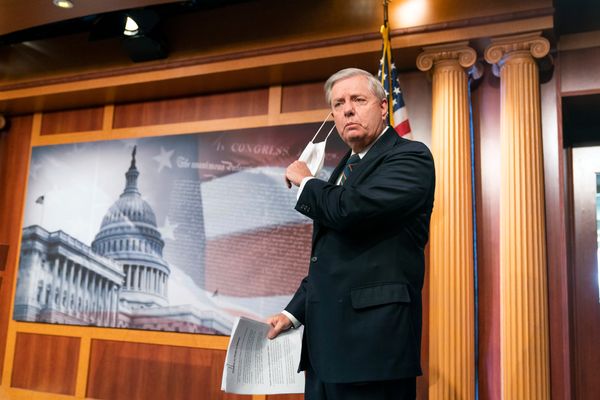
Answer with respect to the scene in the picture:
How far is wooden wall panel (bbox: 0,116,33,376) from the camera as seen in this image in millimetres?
3941

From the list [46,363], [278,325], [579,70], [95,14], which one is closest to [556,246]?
[579,70]

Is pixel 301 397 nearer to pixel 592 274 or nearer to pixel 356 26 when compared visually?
pixel 592 274

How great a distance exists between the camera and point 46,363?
3.72 metres

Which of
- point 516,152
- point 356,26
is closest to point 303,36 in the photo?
point 356,26

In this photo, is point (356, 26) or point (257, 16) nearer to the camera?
point (356, 26)

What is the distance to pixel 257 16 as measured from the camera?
3.32 meters

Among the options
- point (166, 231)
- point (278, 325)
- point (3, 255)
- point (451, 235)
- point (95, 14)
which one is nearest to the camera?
point (278, 325)

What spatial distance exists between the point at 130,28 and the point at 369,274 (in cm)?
271

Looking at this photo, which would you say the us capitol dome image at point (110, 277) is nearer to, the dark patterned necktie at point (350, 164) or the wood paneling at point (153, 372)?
the wood paneling at point (153, 372)

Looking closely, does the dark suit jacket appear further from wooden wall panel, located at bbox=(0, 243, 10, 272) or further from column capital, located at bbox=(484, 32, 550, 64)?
wooden wall panel, located at bbox=(0, 243, 10, 272)

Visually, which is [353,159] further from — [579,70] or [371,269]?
[579,70]

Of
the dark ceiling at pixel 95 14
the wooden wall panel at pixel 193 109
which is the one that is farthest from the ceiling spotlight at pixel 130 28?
the wooden wall panel at pixel 193 109

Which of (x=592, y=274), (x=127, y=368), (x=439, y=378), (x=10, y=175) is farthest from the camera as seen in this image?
(x=10, y=175)

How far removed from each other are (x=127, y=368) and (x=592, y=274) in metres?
2.82
